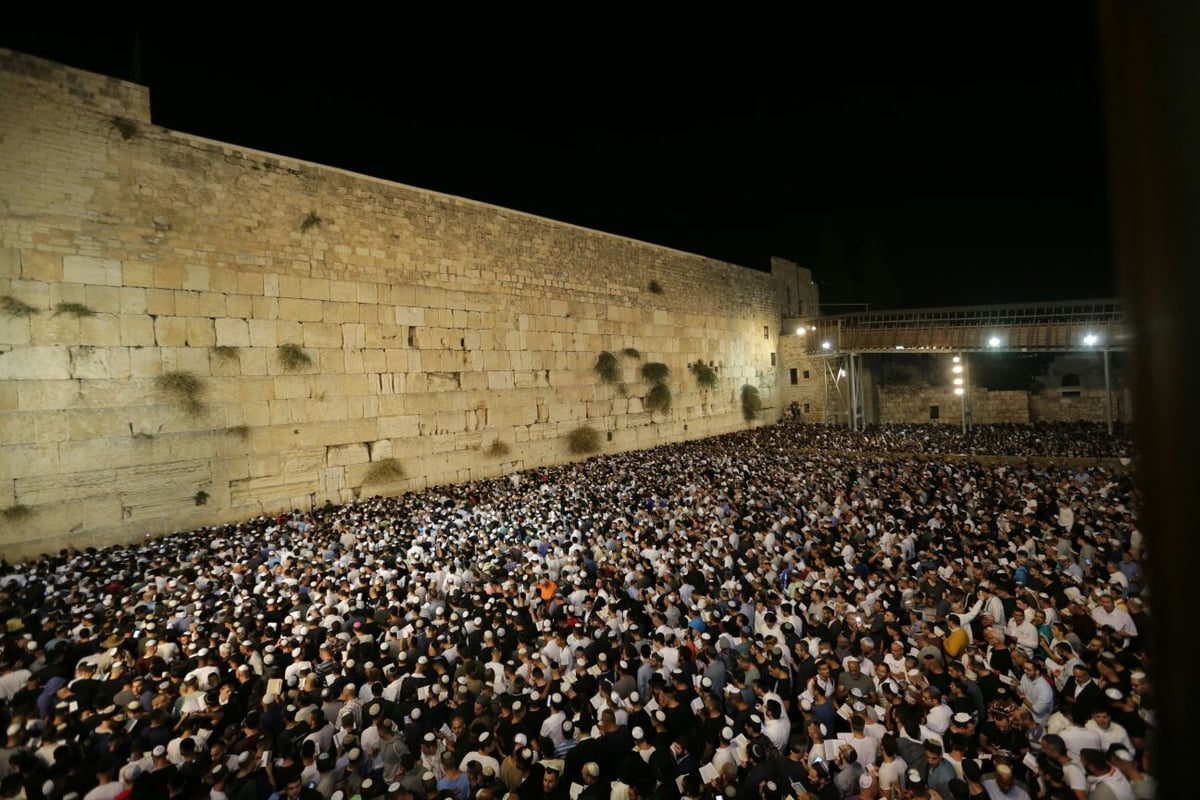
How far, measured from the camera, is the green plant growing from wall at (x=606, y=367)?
59.5 ft

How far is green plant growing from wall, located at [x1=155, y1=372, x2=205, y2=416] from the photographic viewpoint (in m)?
10.1

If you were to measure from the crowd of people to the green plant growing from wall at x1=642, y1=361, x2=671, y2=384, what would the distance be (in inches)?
403

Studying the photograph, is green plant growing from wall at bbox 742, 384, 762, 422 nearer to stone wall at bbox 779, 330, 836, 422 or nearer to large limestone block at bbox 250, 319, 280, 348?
stone wall at bbox 779, 330, 836, 422

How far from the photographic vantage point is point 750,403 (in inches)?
966

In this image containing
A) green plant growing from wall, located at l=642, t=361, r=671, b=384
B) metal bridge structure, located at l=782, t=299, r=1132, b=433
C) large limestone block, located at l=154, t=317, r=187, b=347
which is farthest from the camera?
green plant growing from wall, located at l=642, t=361, r=671, b=384

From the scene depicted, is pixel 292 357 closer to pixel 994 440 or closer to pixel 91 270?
pixel 91 270

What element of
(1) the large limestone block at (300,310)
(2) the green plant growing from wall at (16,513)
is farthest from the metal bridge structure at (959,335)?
(2) the green plant growing from wall at (16,513)

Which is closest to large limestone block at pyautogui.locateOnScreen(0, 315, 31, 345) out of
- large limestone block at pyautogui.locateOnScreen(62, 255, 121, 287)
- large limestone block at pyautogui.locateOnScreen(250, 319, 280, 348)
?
large limestone block at pyautogui.locateOnScreen(62, 255, 121, 287)

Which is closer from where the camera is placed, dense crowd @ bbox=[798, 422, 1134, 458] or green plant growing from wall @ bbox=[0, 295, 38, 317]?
green plant growing from wall @ bbox=[0, 295, 38, 317]

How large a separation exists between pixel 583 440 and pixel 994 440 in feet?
37.0

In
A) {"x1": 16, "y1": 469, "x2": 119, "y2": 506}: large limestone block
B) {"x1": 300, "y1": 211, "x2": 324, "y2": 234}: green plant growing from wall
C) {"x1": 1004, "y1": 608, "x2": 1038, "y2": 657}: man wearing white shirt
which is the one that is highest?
Answer: {"x1": 300, "y1": 211, "x2": 324, "y2": 234}: green plant growing from wall

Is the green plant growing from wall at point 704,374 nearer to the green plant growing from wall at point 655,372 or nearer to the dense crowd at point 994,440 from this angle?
the green plant growing from wall at point 655,372

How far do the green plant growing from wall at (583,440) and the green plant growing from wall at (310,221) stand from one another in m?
8.19

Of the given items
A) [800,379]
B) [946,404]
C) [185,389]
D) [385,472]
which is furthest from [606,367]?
[946,404]
